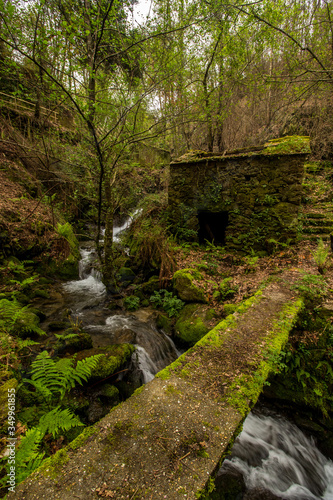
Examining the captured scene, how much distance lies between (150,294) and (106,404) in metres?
3.43

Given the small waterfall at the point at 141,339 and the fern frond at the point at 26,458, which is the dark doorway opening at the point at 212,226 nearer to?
the small waterfall at the point at 141,339

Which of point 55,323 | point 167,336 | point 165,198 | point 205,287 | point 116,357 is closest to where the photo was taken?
point 116,357

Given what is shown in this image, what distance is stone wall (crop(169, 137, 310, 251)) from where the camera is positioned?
6207 millimetres

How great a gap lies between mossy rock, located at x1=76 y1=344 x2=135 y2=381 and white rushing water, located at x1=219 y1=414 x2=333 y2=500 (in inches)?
75.6

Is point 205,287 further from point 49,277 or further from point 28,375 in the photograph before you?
point 49,277

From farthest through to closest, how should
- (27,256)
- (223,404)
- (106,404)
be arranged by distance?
(27,256), (106,404), (223,404)

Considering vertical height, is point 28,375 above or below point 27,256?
below

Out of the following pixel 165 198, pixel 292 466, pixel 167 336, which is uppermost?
pixel 165 198

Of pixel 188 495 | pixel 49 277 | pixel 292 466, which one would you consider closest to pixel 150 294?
pixel 49 277

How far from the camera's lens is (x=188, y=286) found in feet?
17.6

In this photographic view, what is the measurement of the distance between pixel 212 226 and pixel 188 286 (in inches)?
170

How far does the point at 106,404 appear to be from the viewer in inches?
117

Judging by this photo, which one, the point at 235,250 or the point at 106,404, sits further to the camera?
the point at 235,250

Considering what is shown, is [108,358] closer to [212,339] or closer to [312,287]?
[212,339]
